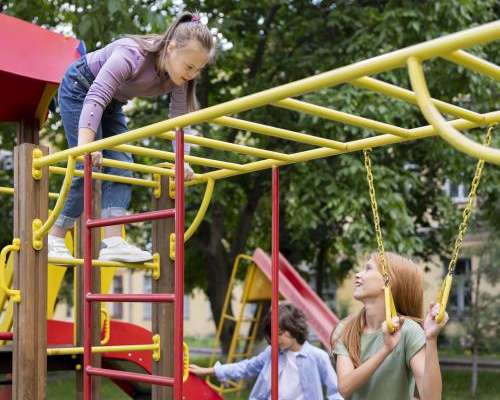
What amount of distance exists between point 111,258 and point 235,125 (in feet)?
3.09

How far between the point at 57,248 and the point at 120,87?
85 cm

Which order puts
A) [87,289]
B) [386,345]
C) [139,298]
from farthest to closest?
[87,289]
[139,298]
[386,345]

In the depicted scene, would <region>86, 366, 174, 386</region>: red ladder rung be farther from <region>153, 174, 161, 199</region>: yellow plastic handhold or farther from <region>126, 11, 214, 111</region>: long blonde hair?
<region>126, 11, 214, 111</region>: long blonde hair

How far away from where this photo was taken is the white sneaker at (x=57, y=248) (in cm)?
397

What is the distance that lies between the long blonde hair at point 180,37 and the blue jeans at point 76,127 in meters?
0.39

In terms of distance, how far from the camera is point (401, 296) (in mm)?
3197

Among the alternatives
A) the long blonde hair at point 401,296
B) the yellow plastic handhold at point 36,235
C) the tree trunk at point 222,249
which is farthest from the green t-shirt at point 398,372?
the tree trunk at point 222,249

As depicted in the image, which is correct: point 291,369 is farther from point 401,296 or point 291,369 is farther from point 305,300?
point 305,300

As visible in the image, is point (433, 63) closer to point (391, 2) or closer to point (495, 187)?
point (391, 2)

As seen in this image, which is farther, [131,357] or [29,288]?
[131,357]

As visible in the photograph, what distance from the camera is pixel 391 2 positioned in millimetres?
9391

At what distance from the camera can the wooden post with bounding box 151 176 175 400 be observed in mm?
3908

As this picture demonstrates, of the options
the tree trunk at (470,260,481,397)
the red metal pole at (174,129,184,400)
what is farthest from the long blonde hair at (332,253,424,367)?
the tree trunk at (470,260,481,397)

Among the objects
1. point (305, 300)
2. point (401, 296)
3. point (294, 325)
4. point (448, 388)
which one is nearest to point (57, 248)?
point (294, 325)
